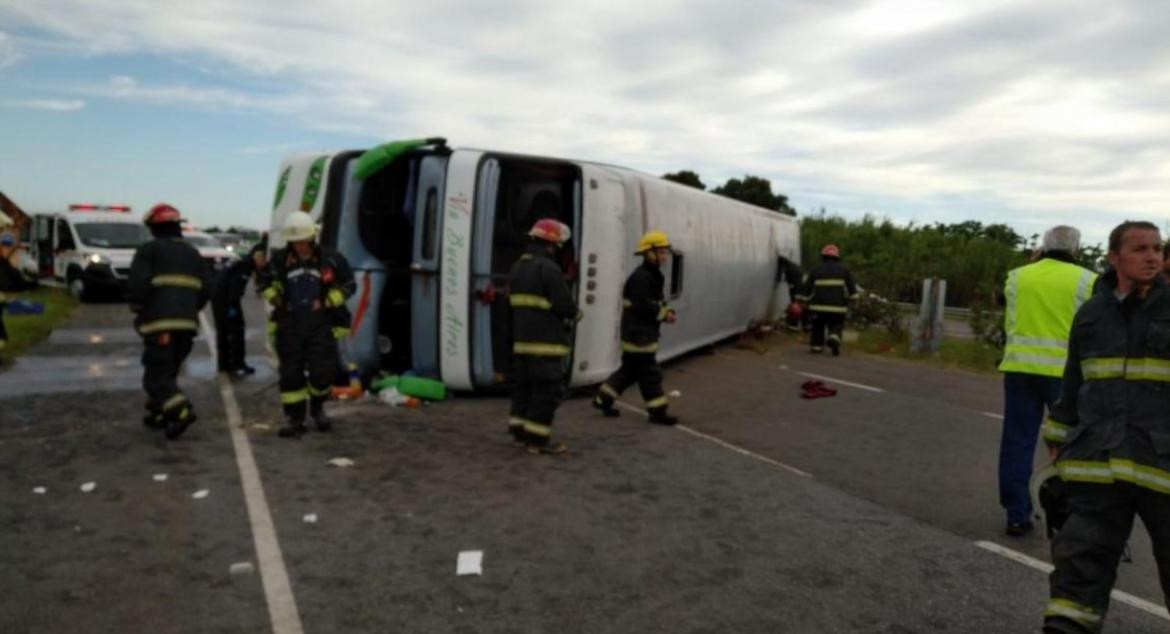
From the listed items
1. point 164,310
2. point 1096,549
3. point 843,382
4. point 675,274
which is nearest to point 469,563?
point 1096,549

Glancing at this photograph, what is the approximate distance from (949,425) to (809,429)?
1.74 m

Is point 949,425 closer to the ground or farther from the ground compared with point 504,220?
closer to the ground

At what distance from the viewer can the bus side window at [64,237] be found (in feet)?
66.6

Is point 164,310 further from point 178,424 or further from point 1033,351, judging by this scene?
point 1033,351

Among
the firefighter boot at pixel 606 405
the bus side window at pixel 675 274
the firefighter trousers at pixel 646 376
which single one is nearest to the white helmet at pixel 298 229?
the firefighter trousers at pixel 646 376

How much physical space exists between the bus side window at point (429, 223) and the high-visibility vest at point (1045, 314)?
18.5 ft

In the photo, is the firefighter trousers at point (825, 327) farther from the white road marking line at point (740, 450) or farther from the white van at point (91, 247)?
the white van at point (91, 247)

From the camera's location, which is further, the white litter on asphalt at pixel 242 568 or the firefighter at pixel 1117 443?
the white litter on asphalt at pixel 242 568

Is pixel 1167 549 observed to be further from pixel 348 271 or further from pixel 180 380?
pixel 180 380

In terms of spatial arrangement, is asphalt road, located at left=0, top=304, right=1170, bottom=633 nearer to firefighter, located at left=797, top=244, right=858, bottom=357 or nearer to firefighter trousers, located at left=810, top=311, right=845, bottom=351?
firefighter, located at left=797, top=244, right=858, bottom=357

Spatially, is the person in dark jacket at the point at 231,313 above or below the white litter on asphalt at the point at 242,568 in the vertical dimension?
above

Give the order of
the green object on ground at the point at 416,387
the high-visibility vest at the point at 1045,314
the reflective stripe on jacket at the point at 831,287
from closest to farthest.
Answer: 1. the high-visibility vest at the point at 1045,314
2. the green object on ground at the point at 416,387
3. the reflective stripe on jacket at the point at 831,287

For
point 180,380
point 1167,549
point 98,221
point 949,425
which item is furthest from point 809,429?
point 98,221

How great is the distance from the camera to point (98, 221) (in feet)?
67.8
